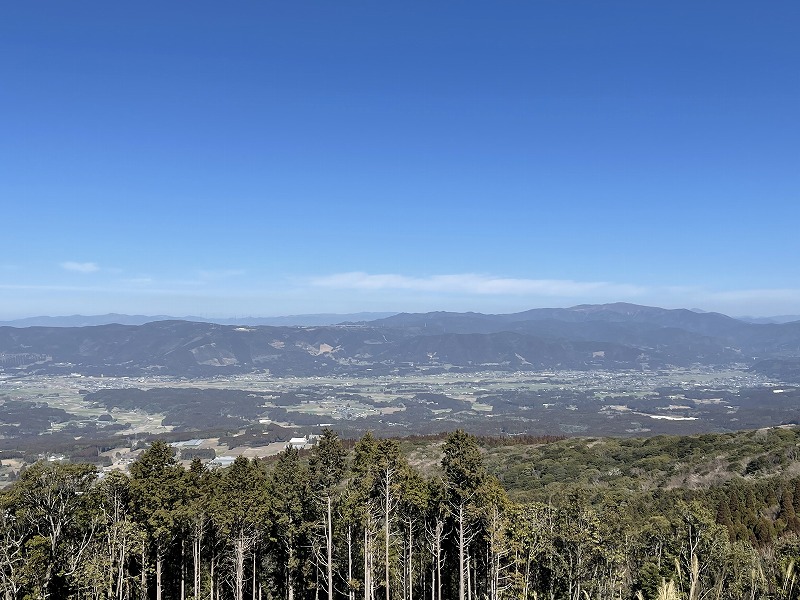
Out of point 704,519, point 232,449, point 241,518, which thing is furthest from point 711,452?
point 232,449

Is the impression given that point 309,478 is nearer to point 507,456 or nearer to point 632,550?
point 632,550

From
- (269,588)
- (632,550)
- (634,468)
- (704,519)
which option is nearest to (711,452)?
(634,468)

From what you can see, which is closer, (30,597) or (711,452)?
(30,597)

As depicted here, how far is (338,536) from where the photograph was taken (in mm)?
34031

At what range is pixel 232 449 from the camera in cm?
16675

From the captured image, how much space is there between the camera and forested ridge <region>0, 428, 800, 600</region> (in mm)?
27172

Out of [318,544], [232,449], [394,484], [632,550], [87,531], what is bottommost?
[232,449]

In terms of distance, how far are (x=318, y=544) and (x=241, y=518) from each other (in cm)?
553

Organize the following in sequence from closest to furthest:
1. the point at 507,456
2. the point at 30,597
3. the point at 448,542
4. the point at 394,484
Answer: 1. the point at 30,597
2. the point at 394,484
3. the point at 448,542
4. the point at 507,456

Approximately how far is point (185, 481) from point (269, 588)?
37.1 ft

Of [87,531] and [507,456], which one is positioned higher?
[87,531]

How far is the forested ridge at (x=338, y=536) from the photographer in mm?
27172

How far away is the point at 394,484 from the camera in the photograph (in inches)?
1162

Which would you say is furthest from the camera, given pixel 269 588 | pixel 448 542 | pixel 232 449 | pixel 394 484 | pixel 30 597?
pixel 232 449
